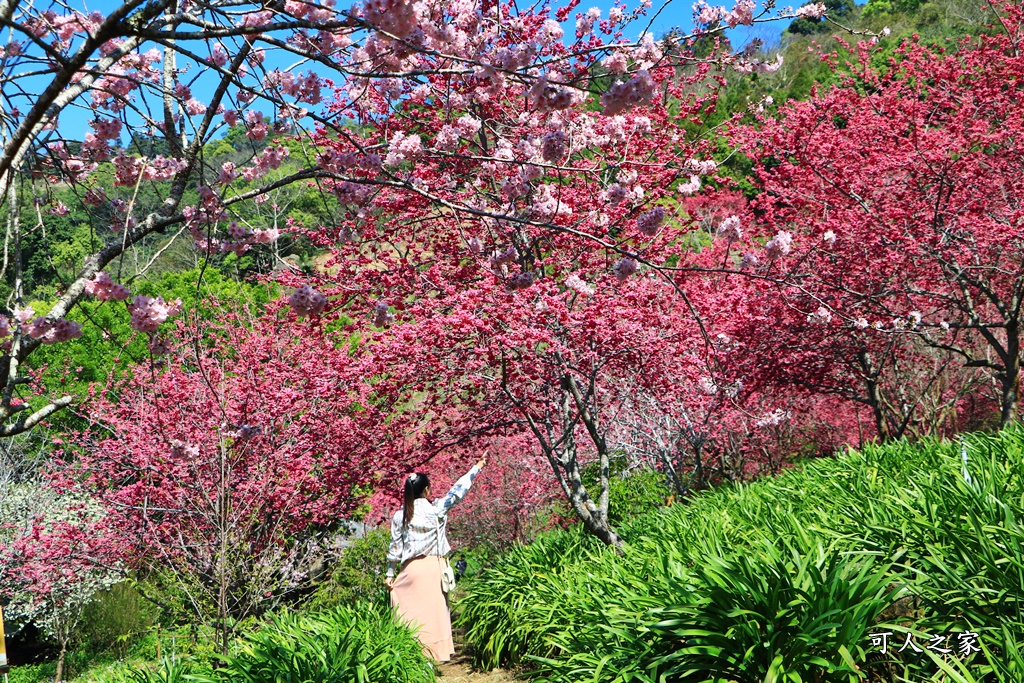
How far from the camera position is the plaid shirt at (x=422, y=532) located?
18.6ft

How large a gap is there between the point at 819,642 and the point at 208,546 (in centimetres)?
645

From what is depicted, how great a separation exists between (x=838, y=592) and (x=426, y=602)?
3355 mm

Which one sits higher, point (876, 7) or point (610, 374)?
point (876, 7)

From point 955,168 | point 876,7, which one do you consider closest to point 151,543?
point 955,168

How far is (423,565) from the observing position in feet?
18.6

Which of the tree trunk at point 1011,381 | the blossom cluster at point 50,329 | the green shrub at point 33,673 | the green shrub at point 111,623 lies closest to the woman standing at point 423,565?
the blossom cluster at point 50,329

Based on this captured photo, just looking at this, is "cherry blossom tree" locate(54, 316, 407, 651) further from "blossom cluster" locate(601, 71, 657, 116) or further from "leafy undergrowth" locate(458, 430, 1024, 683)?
"blossom cluster" locate(601, 71, 657, 116)

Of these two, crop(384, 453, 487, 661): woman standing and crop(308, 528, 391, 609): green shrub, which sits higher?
crop(384, 453, 487, 661): woman standing

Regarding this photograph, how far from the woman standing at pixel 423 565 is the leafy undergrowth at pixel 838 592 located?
0.97 m

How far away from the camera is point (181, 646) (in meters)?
8.18

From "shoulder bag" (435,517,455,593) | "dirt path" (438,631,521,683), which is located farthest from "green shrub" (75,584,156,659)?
"shoulder bag" (435,517,455,593)

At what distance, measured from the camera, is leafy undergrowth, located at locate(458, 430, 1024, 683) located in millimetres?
2906

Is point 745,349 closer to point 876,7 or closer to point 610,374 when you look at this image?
point 610,374

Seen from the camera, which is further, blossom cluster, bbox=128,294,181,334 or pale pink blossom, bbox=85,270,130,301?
blossom cluster, bbox=128,294,181,334
